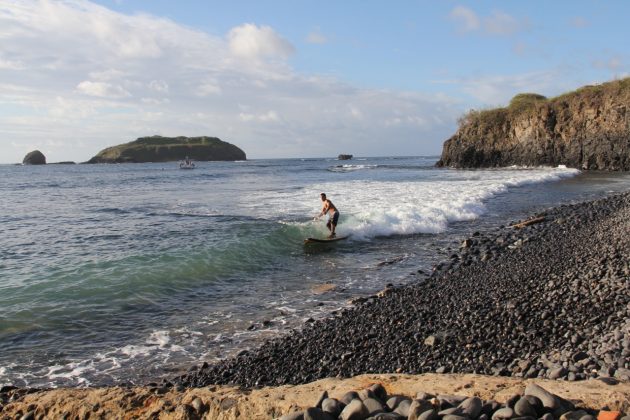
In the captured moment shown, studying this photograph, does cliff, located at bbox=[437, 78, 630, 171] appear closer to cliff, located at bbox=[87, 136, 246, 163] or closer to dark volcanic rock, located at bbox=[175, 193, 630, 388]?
dark volcanic rock, located at bbox=[175, 193, 630, 388]

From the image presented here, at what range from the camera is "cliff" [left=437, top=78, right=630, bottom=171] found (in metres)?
46.9

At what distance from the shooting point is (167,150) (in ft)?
500

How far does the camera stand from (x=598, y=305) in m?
7.96

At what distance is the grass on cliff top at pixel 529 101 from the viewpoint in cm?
4855

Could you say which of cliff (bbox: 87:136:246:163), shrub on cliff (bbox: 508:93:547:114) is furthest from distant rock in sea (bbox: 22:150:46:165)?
shrub on cliff (bbox: 508:93:547:114)

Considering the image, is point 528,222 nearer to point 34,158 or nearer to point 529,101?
point 529,101

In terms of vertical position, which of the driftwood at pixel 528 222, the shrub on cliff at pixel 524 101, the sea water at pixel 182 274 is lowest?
the sea water at pixel 182 274

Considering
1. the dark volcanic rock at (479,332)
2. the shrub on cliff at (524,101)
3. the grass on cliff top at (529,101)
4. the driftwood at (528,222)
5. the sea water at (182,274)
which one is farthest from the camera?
the shrub on cliff at (524,101)

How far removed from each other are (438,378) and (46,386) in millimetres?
5642

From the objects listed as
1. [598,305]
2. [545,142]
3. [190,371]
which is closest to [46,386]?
[190,371]

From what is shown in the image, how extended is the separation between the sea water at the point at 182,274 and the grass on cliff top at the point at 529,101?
29.1 metres

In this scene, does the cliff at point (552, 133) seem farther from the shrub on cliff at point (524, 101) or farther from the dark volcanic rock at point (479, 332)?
the dark volcanic rock at point (479, 332)

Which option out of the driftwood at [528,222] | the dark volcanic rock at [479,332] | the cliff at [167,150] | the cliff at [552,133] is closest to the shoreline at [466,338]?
the dark volcanic rock at [479,332]

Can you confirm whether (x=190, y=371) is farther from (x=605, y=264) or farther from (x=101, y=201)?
(x=101, y=201)
